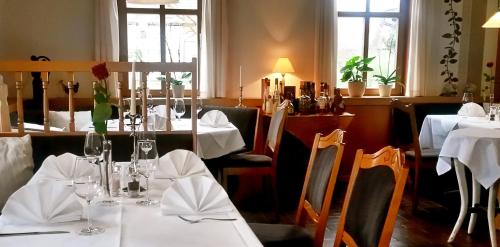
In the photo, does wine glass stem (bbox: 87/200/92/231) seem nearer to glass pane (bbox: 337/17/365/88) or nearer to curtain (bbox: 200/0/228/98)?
curtain (bbox: 200/0/228/98)

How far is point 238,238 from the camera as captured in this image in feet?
4.79

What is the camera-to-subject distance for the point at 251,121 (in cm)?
465

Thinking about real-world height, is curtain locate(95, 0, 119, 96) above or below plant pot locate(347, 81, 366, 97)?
above

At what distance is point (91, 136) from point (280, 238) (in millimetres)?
936

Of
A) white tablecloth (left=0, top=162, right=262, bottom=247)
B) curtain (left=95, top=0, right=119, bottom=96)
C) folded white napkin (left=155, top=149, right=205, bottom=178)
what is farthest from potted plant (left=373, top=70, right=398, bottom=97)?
white tablecloth (left=0, top=162, right=262, bottom=247)

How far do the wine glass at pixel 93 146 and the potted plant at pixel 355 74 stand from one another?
4.05 m

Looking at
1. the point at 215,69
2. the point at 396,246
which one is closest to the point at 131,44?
the point at 215,69

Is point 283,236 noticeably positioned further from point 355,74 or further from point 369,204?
point 355,74

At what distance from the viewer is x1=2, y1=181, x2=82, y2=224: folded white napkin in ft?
5.04

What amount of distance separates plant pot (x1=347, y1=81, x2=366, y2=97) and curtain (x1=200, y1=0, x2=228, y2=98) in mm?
1417

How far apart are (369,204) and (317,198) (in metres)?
0.50

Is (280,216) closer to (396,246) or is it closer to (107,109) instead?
(396,246)

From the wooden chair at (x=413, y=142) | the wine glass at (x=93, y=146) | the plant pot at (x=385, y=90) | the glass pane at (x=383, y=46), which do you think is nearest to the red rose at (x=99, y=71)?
the wine glass at (x=93, y=146)

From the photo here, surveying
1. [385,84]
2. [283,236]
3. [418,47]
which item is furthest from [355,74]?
[283,236]
